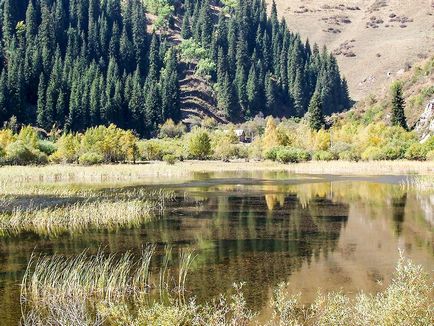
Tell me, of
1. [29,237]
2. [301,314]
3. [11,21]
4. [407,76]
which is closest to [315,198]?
[29,237]

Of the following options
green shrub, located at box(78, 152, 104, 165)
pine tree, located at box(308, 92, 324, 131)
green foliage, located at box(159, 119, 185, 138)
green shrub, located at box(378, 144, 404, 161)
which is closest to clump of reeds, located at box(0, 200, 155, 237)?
green shrub, located at box(78, 152, 104, 165)

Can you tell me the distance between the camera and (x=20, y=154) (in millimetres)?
88062

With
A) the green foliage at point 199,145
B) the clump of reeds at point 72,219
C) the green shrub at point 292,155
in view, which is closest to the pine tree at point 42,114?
the green foliage at point 199,145

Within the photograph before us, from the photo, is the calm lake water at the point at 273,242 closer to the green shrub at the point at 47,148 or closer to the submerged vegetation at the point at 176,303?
the submerged vegetation at the point at 176,303

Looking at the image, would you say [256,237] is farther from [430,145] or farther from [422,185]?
[430,145]

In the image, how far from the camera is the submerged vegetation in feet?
42.7

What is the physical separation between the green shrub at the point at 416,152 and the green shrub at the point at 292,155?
71.6 ft

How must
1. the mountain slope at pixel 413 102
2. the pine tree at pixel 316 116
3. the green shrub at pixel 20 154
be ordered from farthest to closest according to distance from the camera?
the pine tree at pixel 316 116 → the mountain slope at pixel 413 102 → the green shrub at pixel 20 154

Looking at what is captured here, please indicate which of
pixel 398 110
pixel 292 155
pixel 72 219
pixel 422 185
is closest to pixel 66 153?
pixel 292 155

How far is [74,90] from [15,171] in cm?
9186

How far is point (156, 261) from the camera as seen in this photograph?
25703mm

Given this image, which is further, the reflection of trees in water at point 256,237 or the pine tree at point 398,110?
the pine tree at point 398,110

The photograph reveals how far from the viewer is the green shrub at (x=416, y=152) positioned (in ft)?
318

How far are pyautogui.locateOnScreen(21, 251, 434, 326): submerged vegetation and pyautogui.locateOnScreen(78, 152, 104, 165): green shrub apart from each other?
7153cm
